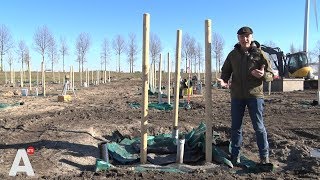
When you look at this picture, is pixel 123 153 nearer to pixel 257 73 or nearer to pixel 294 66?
pixel 257 73

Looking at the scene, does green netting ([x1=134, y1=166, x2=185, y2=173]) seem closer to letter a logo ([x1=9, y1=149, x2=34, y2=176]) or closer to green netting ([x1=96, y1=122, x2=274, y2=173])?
green netting ([x1=96, y1=122, x2=274, y2=173])

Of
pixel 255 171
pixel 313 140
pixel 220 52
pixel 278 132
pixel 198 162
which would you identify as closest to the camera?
pixel 255 171

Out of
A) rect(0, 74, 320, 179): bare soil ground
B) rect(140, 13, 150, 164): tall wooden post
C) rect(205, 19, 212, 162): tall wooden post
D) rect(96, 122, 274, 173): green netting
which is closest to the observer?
rect(0, 74, 320, 179): bare soil ground

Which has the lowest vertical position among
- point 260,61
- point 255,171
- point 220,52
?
point 255,171

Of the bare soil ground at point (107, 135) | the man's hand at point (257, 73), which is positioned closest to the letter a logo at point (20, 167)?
the bare soil ground at point (107, 135)

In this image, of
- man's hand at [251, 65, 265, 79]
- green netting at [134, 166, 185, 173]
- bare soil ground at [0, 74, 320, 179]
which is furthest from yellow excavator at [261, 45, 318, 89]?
green netting at [134, 166, 185, 173]

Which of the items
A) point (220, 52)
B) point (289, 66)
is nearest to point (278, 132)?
point (289, 66)

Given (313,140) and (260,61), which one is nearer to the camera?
(260,61)

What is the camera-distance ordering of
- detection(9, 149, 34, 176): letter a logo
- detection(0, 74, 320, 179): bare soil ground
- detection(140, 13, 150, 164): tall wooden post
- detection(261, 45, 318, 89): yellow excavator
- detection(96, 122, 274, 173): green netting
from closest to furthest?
detection(9, 149, 34, 176): letter a logo, detection(0, 74, 320, 179): bare soil ground, detection(140, 13, 150, 164): tall wooden post, detection(96, 122, 274, 173): green netting, detection(261, 45, 318, 89): yellow excavator

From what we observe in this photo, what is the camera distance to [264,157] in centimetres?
553

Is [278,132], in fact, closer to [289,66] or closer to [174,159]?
[174,159]

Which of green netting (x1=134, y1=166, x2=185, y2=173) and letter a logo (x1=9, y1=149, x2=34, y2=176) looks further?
green netting (x1=134, y1=166, x2=185, y2=173)

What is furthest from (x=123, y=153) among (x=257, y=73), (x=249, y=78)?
(x=257, y=73)

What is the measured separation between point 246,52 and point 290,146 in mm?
2227
